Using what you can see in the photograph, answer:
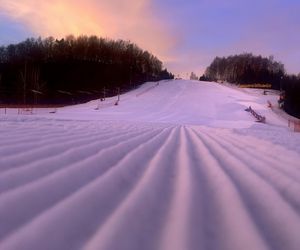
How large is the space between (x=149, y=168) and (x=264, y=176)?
1262 mm

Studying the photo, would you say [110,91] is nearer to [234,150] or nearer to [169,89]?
[169,89]

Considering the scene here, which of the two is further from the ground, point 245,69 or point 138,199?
point 245,69

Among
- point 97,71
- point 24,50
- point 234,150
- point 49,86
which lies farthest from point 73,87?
point 234,150

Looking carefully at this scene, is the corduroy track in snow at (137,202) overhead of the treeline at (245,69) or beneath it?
beneath

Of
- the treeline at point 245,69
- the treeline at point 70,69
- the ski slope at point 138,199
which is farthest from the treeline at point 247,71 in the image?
the ski slope at point 138,199

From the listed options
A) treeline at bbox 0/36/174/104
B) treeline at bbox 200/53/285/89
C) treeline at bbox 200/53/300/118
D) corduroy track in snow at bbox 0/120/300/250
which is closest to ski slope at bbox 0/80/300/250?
corduroy track in snow at bbox 0/120/300/250

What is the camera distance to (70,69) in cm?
9488

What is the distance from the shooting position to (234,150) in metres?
7.89

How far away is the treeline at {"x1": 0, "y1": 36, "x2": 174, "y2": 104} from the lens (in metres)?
70.7

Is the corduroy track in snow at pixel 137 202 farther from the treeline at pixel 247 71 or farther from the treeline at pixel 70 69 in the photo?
the treeline at pixel 247 71

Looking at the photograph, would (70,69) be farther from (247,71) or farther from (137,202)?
(137,202)

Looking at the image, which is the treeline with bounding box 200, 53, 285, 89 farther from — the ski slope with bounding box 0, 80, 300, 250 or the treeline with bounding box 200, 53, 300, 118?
the ski slope with bounding box 0, 80, 300, 250

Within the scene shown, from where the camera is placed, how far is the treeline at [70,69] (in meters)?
70.7

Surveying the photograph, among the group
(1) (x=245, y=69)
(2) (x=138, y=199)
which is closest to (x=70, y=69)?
(1) (x=245, y=69)
